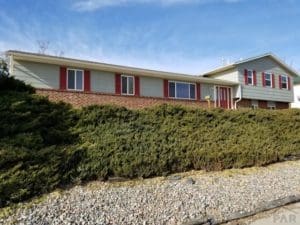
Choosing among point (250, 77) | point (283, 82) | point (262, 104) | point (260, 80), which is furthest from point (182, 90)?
point (283, 82)

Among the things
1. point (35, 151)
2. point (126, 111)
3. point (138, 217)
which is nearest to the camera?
point (138, 217)

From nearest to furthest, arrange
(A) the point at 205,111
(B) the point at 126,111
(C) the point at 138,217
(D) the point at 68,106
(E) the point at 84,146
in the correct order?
1. (C) the point at 138,217
2. (E) the point at 84,146
3. (D) the point at 68,106
4. (B) the point at 126,111
5. (A) the point at 205,111

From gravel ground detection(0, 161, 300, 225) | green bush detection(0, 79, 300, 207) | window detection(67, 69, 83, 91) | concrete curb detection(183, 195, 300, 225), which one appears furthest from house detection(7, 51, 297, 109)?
concrete curb detection(183, 195, 300, 225)

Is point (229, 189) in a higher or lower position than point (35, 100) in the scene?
lower

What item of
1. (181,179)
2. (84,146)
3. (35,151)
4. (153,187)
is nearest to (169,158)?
(181,179)

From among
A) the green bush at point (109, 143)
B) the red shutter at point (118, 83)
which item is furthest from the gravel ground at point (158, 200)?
the red shutter at point (118, 83)

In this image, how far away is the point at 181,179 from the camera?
8625mm

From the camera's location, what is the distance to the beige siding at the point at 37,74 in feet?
54.2

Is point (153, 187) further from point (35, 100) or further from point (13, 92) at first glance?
point (13, 92)

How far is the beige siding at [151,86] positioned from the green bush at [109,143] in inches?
388

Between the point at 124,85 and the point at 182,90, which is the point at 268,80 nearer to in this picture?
the point at 182,90

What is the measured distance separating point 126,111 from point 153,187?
2341 millimetres

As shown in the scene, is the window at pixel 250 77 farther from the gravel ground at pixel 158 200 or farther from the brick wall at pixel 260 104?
the gravel ground at pixel 158 200

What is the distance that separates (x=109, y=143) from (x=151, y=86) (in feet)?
45.1
